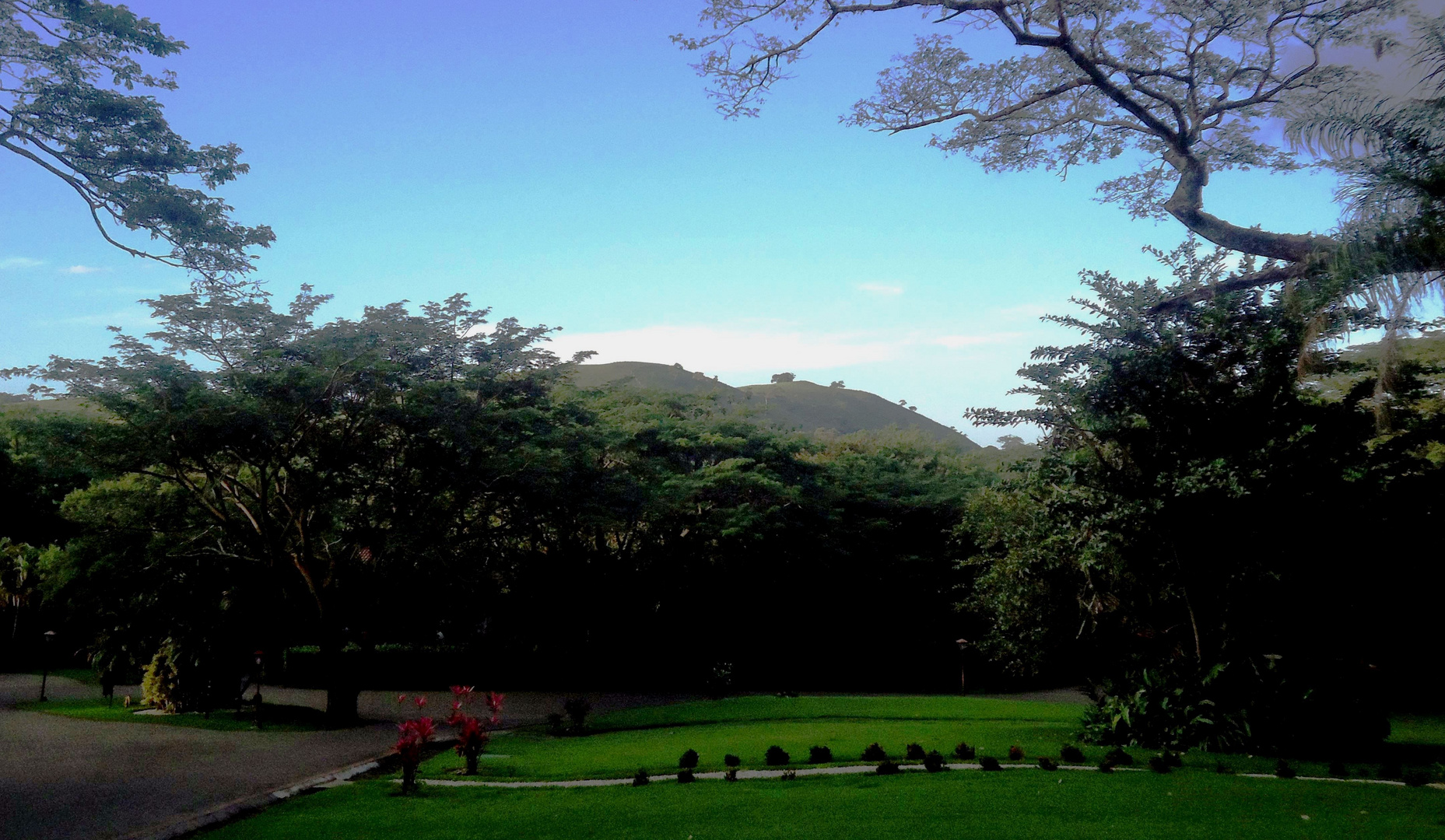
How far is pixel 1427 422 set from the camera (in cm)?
1471

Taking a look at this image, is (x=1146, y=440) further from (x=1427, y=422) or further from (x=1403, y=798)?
(x=1403, y=798)

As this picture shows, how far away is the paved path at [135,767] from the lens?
33.5 ft

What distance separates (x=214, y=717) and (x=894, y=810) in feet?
53.7

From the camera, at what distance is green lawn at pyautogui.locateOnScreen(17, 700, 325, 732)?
19.1 m

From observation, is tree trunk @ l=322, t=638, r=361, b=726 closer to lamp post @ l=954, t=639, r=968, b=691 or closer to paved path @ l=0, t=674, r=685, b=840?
paved path @ l=0, t=674, r=685, b=840

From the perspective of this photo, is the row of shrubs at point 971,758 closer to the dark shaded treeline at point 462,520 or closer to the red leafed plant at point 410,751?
the red leafed plant at point 410,751

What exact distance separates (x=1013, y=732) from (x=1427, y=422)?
7.96m

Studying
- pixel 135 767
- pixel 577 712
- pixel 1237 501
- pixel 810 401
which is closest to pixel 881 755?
pixel 1237 501

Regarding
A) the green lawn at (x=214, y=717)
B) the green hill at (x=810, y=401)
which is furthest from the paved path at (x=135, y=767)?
the green hill at (x=810, y=401)

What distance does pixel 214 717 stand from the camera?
2011 centimetres

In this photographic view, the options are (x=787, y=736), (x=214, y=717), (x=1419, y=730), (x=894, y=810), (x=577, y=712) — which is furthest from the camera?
(x=214, y=717)

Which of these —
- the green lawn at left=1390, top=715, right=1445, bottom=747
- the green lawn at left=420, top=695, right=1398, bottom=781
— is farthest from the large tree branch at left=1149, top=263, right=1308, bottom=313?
the green lawn at left=1390, top=715, right=1445, bottom=747

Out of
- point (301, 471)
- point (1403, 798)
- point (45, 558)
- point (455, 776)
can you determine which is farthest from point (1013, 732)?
point (45, 558)

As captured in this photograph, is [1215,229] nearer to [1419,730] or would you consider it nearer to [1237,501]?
[1237,501]
